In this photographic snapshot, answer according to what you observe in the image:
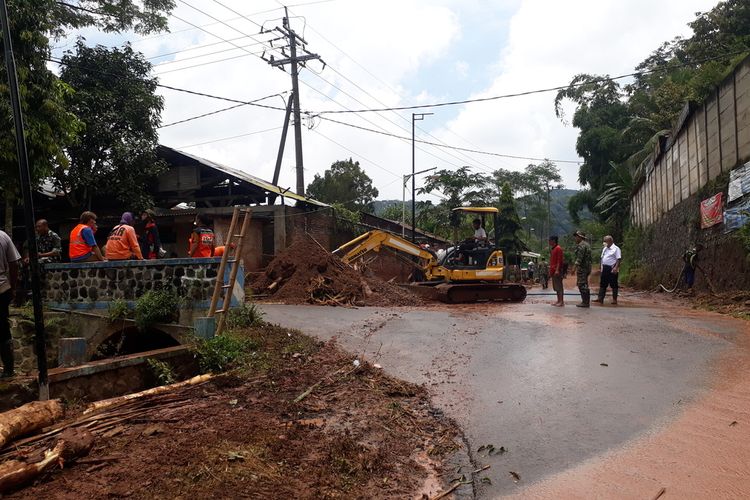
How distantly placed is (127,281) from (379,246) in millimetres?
8261

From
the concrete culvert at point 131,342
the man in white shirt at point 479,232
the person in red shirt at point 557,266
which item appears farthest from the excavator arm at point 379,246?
the concrete culvert at point 131,342

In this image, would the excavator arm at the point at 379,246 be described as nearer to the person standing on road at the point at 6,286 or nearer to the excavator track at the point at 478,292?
the excavator track at the point at 478,292

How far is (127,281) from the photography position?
8.48 meters

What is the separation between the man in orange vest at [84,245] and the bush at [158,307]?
1.67 meters

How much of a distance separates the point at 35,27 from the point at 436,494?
12318 mm

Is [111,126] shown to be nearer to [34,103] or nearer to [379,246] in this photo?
[34,103]

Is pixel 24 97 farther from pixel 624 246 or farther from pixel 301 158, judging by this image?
pixel 624 246

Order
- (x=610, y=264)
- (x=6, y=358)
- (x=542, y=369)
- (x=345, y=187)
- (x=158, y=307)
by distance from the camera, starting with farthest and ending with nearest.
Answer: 1. (x=345, y=187)
2. (x=610, y=264)
3. (x=158, y=307)
4. (x=542, y=369)
5. (x=6, y=358)

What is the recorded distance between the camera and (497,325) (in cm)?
942

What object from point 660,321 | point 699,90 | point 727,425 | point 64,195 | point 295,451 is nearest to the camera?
point 295,451

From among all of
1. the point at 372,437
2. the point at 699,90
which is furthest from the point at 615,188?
the point at 372,437

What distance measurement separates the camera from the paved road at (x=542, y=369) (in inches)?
177

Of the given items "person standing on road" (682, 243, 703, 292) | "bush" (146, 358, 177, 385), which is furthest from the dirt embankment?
"person standing on road" (682, 243, 703, 292)

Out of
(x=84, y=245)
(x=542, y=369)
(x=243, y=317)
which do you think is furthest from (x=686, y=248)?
(x=84, y=245)
